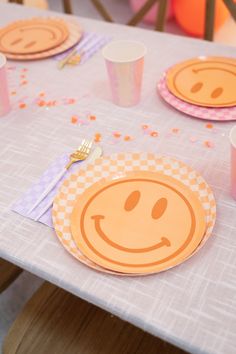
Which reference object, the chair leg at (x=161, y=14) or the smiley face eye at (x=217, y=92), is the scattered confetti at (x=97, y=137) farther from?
the chair leg at (x=161, y=14)

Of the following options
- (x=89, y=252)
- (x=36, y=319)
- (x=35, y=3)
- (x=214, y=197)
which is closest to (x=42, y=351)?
(x=36, y=319)

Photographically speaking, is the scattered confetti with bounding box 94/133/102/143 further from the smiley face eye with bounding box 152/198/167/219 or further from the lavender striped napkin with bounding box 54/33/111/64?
the lavender striped napkin with bounding box 54/33/111/64

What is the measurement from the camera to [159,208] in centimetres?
75

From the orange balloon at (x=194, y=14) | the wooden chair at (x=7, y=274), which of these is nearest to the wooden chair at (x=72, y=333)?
the wooden chair at (x=7, y=274)

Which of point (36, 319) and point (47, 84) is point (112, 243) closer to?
point (36, 319)

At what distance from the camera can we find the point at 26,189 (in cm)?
81

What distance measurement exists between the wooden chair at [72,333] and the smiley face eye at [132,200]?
1.11 feet

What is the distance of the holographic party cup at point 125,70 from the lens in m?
0.94

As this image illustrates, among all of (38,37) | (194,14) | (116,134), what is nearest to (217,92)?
(116,134)

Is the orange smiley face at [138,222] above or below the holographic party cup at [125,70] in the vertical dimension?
below

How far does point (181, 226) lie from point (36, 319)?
457mm

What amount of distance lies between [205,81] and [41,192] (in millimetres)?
497

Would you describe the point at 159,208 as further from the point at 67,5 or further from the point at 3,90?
the point at 67,5

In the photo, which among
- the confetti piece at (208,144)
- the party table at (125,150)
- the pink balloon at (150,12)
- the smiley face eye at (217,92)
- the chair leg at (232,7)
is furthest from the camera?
the pink balloon at (150,12)
